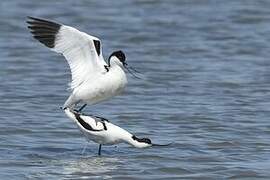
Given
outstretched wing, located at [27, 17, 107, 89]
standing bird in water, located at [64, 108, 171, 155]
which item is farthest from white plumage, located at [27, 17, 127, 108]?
standing bird in water, located at [64, 108, 171, 155]

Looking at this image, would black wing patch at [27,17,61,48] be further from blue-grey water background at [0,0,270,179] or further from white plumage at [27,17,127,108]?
blue-grey water background at [0,0,270,179]

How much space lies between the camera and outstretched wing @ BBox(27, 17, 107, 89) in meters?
10.4

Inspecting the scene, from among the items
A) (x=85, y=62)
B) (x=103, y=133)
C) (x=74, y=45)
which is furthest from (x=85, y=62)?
(x=103, y=133)

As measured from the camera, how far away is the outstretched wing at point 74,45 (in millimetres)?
10367

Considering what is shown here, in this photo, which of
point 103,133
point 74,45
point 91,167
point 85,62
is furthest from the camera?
point 85,62

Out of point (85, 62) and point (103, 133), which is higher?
point (85, 62)

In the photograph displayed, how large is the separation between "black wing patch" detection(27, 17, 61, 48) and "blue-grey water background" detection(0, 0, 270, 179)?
3.32ft

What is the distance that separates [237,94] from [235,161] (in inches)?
145

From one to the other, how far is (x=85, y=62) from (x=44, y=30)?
50 centimetres

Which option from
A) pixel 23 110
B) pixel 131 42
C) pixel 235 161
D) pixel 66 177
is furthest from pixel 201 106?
pixel 131 42

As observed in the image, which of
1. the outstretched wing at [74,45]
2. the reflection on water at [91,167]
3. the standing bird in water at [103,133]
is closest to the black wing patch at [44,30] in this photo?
the outstretched wing at [74,45]

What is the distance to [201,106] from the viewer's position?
498 inches

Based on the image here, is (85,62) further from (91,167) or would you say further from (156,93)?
(156,93)

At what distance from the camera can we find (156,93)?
13656 mm
